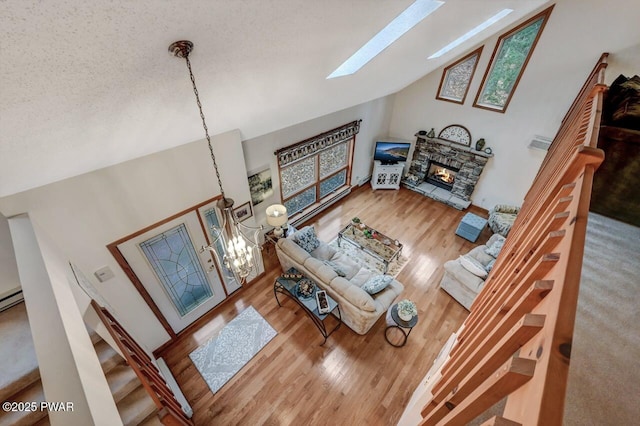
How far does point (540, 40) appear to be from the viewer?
14.4 feet

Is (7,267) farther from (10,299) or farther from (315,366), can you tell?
(315,366)

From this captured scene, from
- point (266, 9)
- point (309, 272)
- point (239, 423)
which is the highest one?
point (266, 9)

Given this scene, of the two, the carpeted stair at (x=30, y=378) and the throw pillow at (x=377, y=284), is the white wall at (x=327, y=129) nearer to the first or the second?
the throw pillow at (x=377, y=284)

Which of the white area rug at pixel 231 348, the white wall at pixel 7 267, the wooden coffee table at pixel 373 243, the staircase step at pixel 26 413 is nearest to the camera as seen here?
the staircase step at pixel 26 413

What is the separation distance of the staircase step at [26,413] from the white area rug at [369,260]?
417 cm

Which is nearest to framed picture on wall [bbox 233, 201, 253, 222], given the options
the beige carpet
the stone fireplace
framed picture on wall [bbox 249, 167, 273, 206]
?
framed picture on wall [bbox 249, 167, 273, 206]

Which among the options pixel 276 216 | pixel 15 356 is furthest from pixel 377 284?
pixel 15 356

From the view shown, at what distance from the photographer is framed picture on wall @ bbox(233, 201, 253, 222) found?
151 inches

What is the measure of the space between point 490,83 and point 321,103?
390cm

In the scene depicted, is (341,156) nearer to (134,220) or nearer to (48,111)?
(134,220)

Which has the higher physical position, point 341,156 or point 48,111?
point 48,111

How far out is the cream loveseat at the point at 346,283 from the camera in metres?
3.46

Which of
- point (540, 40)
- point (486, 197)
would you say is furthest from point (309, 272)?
point (540, 40)

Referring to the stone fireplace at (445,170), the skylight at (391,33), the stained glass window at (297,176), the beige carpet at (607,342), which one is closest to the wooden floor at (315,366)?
the stained glass window at (297,176)
